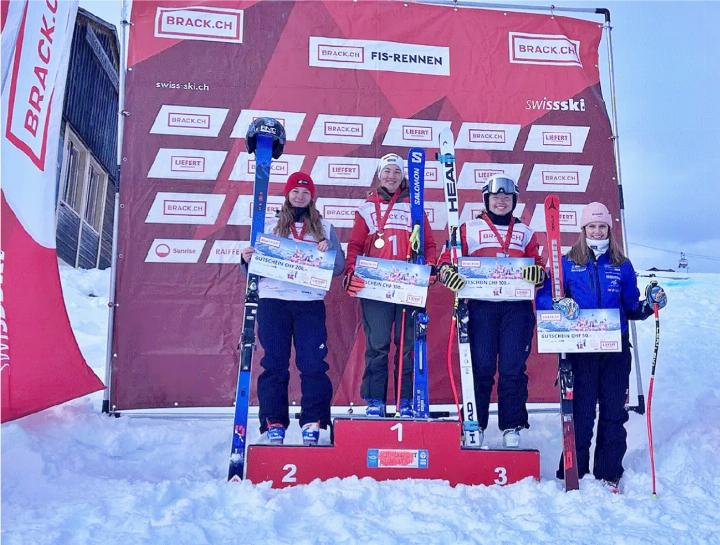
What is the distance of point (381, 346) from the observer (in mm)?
3682

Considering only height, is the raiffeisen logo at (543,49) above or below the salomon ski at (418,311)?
Answer: above

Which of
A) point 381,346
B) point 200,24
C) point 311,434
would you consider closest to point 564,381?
point 381,346

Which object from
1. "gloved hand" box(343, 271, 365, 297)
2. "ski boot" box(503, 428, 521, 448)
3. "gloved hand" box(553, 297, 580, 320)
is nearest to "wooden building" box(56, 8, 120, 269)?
"gloved hand" box(343, 271, 365, 297)

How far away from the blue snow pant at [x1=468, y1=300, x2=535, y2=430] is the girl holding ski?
93 cm

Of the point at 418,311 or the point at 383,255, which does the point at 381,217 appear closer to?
the point at 383,255

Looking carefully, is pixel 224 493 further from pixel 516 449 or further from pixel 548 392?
pixel 548 392

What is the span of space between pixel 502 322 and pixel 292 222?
1.48m

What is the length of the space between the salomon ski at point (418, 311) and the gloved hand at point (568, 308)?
80 centimetres

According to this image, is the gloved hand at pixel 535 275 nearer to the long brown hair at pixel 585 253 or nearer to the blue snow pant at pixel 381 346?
A: the long brown hair at pixel 585 253

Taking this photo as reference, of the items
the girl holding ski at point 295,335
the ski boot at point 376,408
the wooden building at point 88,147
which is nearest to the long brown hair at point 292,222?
the girl holding ski at point 295,335

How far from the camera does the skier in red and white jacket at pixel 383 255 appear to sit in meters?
3.65

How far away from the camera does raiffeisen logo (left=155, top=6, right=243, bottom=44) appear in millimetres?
4586

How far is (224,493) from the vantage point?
2.84 m

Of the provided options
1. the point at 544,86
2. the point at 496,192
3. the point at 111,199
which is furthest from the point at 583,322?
the point at 111,199
